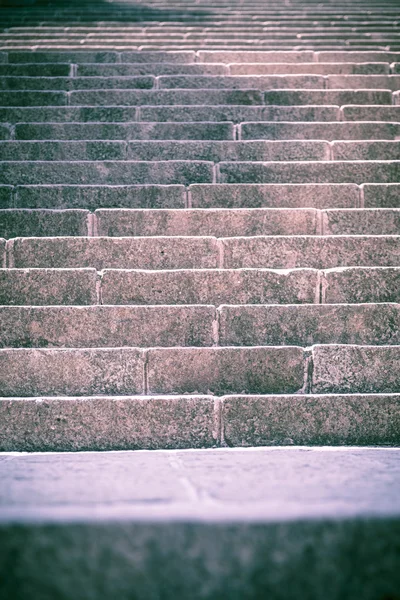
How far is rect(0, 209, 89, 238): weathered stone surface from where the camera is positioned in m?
3.76

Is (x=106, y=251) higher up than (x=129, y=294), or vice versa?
(x=106, y=251)

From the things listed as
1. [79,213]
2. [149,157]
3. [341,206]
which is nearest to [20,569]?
[79,213]

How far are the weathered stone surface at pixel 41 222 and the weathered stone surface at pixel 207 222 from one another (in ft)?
0.50

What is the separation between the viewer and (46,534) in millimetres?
1271

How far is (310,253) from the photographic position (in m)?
3.49

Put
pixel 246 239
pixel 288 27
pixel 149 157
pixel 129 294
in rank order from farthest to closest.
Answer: pixel 288 27
pixel 149 157
pixel 246 239
pixel 129 294

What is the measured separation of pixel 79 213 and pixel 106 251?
1.65 feet

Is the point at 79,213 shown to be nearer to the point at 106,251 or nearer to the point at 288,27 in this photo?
the point at 106,251

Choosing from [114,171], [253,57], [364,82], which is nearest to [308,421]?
[114,171]

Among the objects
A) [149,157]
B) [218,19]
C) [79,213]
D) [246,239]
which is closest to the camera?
[246,239]

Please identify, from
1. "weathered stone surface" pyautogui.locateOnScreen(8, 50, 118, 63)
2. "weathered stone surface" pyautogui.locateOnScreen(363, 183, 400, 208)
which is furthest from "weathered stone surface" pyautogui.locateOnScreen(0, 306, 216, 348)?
"weathered stone surface" pyautogui.locateOnScreen(8, 50, 118, 63)

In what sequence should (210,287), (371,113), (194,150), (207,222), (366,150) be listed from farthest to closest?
(371,113) → (194,150) → (366,150) → (207,222) → (210,287)

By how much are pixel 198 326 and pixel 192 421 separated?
1.99 ft

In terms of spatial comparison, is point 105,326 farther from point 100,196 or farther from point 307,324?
point 100,196
